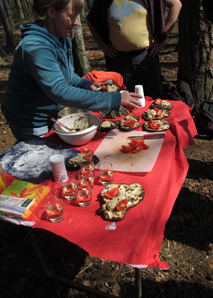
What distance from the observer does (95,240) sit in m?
1.22

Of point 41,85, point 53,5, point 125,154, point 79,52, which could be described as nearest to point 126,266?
point 125,154

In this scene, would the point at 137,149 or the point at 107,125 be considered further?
the point at 107,125

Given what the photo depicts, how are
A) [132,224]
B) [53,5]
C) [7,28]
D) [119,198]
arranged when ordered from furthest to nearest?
1. [7,28]
2. [53,5]
3. [119,198]
4. [132,224]

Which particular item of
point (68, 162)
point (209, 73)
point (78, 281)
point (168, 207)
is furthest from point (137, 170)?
point (209, 73)

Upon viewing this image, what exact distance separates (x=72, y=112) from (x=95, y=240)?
4.28 feet

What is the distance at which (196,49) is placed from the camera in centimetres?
400

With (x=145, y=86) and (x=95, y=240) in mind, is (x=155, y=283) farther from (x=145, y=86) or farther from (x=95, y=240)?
(x=145, y=86)

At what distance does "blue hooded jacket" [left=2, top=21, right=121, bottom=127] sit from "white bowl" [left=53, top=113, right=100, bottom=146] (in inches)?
8.1

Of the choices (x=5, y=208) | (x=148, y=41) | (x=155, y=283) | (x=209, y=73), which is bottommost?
(x=155, y=283)

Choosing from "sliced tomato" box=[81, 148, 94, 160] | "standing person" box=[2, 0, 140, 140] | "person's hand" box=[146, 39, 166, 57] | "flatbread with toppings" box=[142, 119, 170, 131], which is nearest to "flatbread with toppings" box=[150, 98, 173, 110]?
"flatbread with toppings" box=[142, 119, 170, 131]

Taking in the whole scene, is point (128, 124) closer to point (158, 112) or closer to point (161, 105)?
point (158, 112)

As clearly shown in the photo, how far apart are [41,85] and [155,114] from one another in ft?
3.42

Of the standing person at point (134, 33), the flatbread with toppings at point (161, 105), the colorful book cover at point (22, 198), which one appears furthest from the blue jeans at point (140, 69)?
the colorful book cover at point (22, 198)

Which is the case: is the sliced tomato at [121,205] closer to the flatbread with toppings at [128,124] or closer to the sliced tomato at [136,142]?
the sliced tomato at [136,142]
